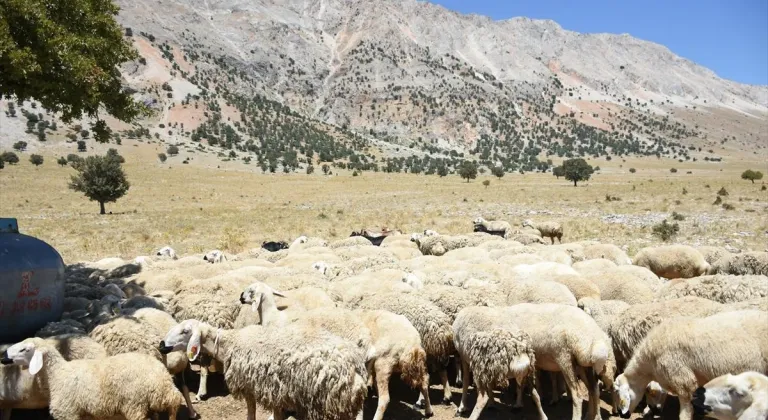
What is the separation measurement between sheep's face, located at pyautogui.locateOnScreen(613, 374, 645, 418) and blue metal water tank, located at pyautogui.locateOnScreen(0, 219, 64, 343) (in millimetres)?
9248

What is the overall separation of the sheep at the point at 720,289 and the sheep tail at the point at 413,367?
5.28m

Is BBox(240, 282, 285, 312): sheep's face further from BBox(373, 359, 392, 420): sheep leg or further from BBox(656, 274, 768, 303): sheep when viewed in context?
BBox(656, 274, 768, 303): sheep

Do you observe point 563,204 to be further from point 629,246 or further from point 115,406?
point 115,406

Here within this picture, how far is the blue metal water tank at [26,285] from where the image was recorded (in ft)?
25.9

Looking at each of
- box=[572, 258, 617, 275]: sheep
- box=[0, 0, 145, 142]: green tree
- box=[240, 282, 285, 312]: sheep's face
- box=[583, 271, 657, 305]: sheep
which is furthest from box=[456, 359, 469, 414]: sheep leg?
box=[0, 0, 145, 142]: green tree

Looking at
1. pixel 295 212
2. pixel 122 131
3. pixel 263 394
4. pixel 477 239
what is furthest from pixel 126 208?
pixel 122 131

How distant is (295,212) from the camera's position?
128 feet

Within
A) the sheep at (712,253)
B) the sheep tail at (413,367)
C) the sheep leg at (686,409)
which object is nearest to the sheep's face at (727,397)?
the sheep leg at (686,409)

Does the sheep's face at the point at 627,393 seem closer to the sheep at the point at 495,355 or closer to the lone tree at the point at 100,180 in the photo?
the sheep at the point at 495,355

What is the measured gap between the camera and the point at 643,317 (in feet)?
25.9

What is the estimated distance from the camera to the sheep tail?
752 cm

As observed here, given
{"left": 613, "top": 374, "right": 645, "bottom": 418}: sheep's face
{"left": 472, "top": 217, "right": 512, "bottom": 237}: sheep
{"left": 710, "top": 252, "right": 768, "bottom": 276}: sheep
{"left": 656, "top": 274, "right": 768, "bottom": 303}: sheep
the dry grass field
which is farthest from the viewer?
{"left": 472, "top": 217, "right": 512, "bottom": 237}: sheep

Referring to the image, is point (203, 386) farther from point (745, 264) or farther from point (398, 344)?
point (745, 264)

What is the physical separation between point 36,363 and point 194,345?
1985 millimetres
